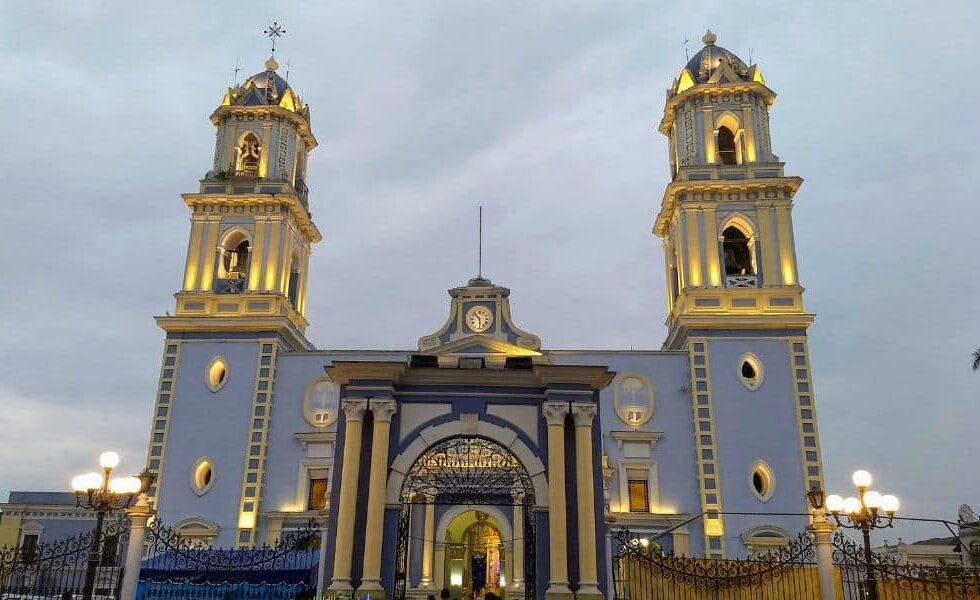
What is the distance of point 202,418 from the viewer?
32.1 metres

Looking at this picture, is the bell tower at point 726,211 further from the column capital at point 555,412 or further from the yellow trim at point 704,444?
the column capital at point 555,412

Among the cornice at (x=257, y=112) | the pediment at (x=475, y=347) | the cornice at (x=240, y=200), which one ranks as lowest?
the pediment at (x=475, y=347)

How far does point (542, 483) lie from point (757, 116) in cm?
2297

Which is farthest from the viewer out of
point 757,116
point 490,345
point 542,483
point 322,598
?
point 757,116

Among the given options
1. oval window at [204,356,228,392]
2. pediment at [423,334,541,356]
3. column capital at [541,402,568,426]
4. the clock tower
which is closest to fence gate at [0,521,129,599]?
oval window at [204,356,228,392]

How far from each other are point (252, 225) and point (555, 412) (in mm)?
20867

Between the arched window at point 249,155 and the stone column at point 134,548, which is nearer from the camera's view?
the stone column at point 134,548

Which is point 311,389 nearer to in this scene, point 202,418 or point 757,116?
point 202,418

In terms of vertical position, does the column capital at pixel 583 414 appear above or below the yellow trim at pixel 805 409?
below

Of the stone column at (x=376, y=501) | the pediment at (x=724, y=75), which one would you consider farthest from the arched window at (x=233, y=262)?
the pediment at (x=724, y=75)

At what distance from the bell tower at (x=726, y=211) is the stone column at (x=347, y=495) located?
676 inches

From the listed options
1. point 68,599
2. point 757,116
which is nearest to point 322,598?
point 68,599

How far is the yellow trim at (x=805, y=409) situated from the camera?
29875 mm

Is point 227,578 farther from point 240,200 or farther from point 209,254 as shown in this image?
→ point 240,200
